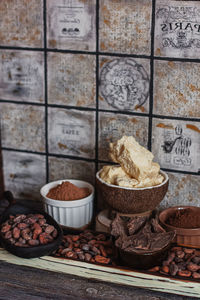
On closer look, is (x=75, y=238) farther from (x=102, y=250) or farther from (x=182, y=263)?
(x=182, y=263)

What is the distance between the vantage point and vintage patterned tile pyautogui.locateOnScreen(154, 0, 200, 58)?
4.75ft

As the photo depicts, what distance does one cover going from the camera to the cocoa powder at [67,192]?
5.11 ft

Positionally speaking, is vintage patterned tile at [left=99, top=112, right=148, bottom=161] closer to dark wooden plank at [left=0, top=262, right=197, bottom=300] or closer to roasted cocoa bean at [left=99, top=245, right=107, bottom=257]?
roasted cocoa bean at [left=99, top=245, right=107, bottom=257]

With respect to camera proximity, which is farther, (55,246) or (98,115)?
(98,115)

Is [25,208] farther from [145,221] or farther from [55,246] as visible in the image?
[145,221]

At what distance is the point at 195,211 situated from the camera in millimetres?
1524

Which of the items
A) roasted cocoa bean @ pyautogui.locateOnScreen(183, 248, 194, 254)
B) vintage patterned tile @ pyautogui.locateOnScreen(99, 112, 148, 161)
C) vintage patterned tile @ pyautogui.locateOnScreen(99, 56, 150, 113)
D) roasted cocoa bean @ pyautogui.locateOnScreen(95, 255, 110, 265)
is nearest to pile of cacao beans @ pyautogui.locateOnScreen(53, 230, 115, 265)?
roasted cocoa bean @ pyautogui.locateOnScreen(95, 255, 110, 265)

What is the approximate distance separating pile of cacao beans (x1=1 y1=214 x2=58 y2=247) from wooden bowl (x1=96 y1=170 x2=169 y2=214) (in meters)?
0.21

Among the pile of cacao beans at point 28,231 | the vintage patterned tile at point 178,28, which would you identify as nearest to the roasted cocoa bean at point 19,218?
the pile of cacao beans at point 28,231

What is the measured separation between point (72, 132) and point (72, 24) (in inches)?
15.3

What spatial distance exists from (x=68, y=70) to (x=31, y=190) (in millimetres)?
519

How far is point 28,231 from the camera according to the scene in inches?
54.9

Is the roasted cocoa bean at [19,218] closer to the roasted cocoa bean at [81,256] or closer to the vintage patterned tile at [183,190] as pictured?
the roasted cocoa bean at [81,256]

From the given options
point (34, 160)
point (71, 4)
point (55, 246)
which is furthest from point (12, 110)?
point (55, 246)
